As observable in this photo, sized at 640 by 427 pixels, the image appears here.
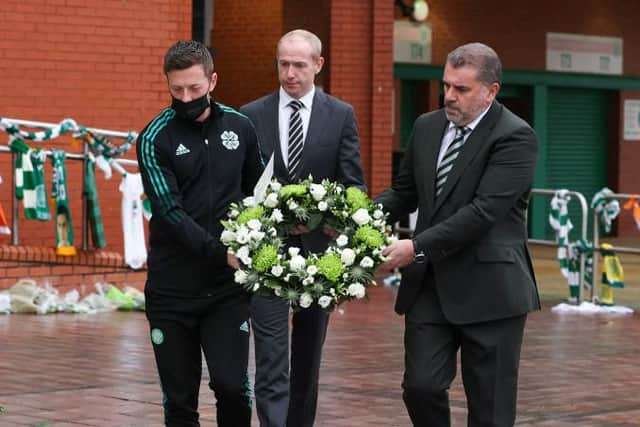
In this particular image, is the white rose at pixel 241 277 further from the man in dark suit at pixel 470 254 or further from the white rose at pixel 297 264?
the man in dark suit at pixel 470 254

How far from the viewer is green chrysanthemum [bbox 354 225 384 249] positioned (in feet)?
19.6

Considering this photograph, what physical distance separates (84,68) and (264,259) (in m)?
9.27

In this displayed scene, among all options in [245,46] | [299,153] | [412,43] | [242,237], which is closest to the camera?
[242,237]

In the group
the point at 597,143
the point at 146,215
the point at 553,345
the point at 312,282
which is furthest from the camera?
the point at 597,143

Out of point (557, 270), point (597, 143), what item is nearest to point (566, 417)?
point (557, 270)

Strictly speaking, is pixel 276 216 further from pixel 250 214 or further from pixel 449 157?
pixel 449 157

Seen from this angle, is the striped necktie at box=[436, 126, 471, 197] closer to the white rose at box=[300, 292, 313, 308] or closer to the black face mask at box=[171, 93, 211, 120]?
the white rose at box=[300, 292, 313, 308]

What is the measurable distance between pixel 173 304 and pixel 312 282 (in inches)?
24.9

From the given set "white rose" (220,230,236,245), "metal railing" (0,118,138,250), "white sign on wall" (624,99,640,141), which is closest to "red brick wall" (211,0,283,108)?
"metal railing" (0,118,138,250)

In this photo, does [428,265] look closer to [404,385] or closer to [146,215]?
[404,385]

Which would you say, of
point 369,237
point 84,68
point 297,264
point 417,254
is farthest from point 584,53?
point 297,264

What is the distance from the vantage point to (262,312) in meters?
7.11

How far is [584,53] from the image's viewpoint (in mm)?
25703

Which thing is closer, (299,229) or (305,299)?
(305,299)
